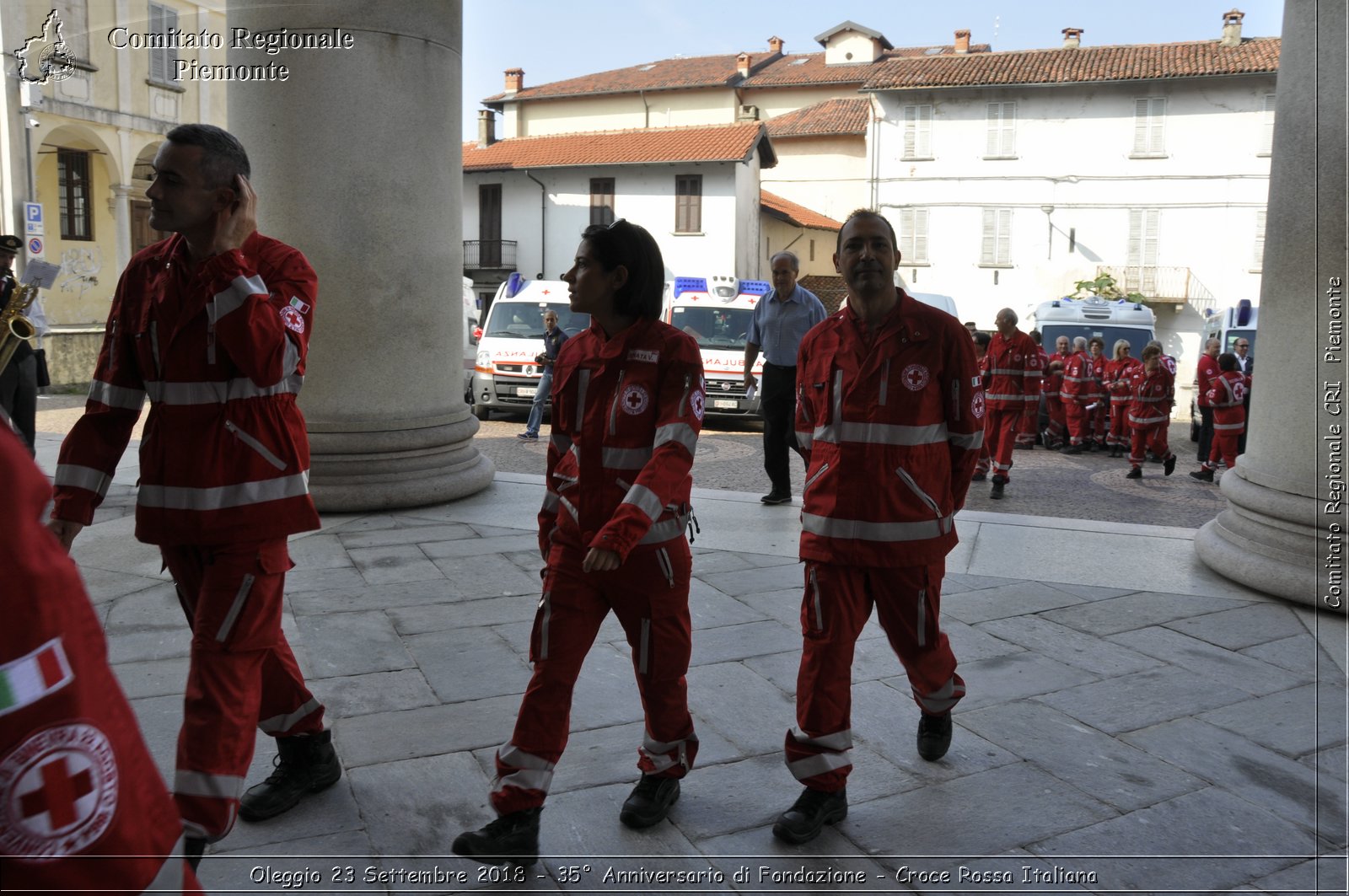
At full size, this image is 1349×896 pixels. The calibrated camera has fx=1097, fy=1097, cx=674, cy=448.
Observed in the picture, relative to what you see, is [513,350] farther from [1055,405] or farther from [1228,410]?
[1228,410]

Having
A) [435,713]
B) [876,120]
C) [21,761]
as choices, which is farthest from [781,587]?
[876,120]

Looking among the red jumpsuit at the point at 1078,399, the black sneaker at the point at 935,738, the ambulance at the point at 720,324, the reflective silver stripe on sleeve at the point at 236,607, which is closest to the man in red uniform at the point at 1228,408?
the red jumpsuit at the point at 1078,399

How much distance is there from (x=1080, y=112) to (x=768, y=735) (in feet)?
121

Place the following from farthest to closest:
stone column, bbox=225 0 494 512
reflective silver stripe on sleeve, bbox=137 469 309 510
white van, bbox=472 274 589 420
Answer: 1. white van, bbox=472 274 589 420
2. stone column, bbox=225 0 494 512
3. reflective silver stripe on sleeve, bbox=137 469 309 510

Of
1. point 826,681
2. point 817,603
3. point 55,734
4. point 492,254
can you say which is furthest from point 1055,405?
point 492,254

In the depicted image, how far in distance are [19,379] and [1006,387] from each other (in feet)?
29.1

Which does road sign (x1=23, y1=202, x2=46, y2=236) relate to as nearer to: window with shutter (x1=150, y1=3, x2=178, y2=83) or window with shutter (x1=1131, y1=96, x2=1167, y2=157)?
window with shutter (x1=150, y1=3, x2=178, y2=83)

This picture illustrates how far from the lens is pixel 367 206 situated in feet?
24.0

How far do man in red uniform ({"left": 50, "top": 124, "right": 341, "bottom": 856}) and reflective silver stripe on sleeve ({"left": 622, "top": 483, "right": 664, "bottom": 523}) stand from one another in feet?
2.89

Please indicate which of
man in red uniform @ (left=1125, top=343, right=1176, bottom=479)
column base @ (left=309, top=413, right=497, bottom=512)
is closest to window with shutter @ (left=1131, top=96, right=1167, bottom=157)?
man in red uniform @ (left=1125, top=343, right=1176, bottom=479)

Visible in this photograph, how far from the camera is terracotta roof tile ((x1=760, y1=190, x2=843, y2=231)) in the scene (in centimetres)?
4184

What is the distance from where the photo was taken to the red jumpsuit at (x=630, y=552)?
298cm

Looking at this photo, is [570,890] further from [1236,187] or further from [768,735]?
[1236,187]

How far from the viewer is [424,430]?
7.75 metres
